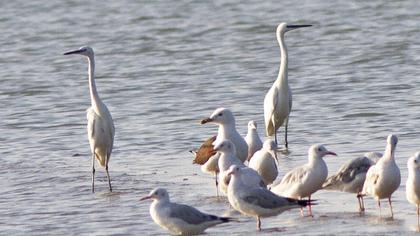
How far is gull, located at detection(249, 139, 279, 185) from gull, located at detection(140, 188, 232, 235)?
2.06 m

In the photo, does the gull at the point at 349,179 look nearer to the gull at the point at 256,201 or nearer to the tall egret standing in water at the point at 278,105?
the gull at the point at 256,201

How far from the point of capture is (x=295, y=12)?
35688 mm

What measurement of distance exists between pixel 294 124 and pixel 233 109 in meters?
1.76

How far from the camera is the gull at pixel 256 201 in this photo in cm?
1191

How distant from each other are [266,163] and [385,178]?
6.28 feet

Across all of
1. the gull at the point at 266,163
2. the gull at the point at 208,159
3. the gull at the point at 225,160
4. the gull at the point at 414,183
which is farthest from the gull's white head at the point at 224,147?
the gull at the point at 414,183

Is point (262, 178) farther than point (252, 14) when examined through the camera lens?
No

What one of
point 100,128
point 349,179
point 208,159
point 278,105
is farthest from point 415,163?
point 278,105

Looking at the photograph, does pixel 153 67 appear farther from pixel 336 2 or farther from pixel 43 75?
pixel 336 2

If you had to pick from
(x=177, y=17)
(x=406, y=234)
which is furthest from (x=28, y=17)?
(x=406, y=234)

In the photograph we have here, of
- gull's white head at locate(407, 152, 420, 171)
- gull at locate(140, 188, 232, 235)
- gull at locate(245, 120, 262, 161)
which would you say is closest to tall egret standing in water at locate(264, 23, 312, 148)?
gull at locate(245, 120, 262, 161)

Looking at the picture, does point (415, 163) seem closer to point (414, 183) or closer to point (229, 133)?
point (414, 183)

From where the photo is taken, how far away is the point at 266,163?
1375cm

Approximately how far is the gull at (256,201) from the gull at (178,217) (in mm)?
368
